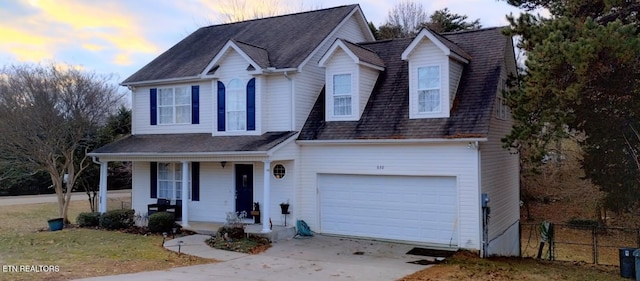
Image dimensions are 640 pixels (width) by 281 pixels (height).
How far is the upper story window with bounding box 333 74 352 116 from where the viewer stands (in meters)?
16.0

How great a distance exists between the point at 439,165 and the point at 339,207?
3.65 metres

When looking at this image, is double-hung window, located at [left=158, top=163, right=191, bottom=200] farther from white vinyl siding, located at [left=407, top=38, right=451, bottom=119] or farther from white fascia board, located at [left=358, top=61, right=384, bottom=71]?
white vinyl siding, located at [left=407, top=38, right=451, bottom=119]

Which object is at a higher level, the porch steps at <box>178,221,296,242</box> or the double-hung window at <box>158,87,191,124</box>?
the double-hung window at <box>158,87,191,124</box>

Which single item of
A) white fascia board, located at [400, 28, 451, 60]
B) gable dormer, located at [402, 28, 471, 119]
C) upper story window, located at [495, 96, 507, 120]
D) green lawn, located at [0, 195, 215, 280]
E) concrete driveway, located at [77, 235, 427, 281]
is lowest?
concrete driveway, located at [77, 235, 427, 281]

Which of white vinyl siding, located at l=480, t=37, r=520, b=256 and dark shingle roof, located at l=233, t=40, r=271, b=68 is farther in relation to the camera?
dark shingle roof, located at l=233, t=40, r=271, b=68

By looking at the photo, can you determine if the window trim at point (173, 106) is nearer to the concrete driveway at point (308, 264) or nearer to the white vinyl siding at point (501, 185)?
the concrete driveway at point (308, 264)

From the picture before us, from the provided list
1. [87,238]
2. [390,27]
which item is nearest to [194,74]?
[87,238]

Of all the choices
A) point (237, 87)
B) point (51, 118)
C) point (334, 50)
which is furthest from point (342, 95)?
point (51, 118)

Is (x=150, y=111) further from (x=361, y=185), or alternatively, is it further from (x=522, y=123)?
(x=522, y=123)

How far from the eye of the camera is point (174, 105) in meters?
18.9

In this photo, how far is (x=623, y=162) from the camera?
14.5 m

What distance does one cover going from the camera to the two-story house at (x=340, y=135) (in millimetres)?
14164

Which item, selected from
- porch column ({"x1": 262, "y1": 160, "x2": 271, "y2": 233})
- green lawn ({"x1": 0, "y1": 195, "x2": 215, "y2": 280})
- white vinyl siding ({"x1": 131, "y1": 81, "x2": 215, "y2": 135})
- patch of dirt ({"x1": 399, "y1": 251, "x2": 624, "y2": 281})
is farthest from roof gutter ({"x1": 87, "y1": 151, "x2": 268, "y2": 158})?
patch of dirt ({"x1": 399, "y1": 251, "x2": 624, "y2": 281})

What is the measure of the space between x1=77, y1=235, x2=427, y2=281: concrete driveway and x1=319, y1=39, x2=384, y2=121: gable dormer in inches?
166
